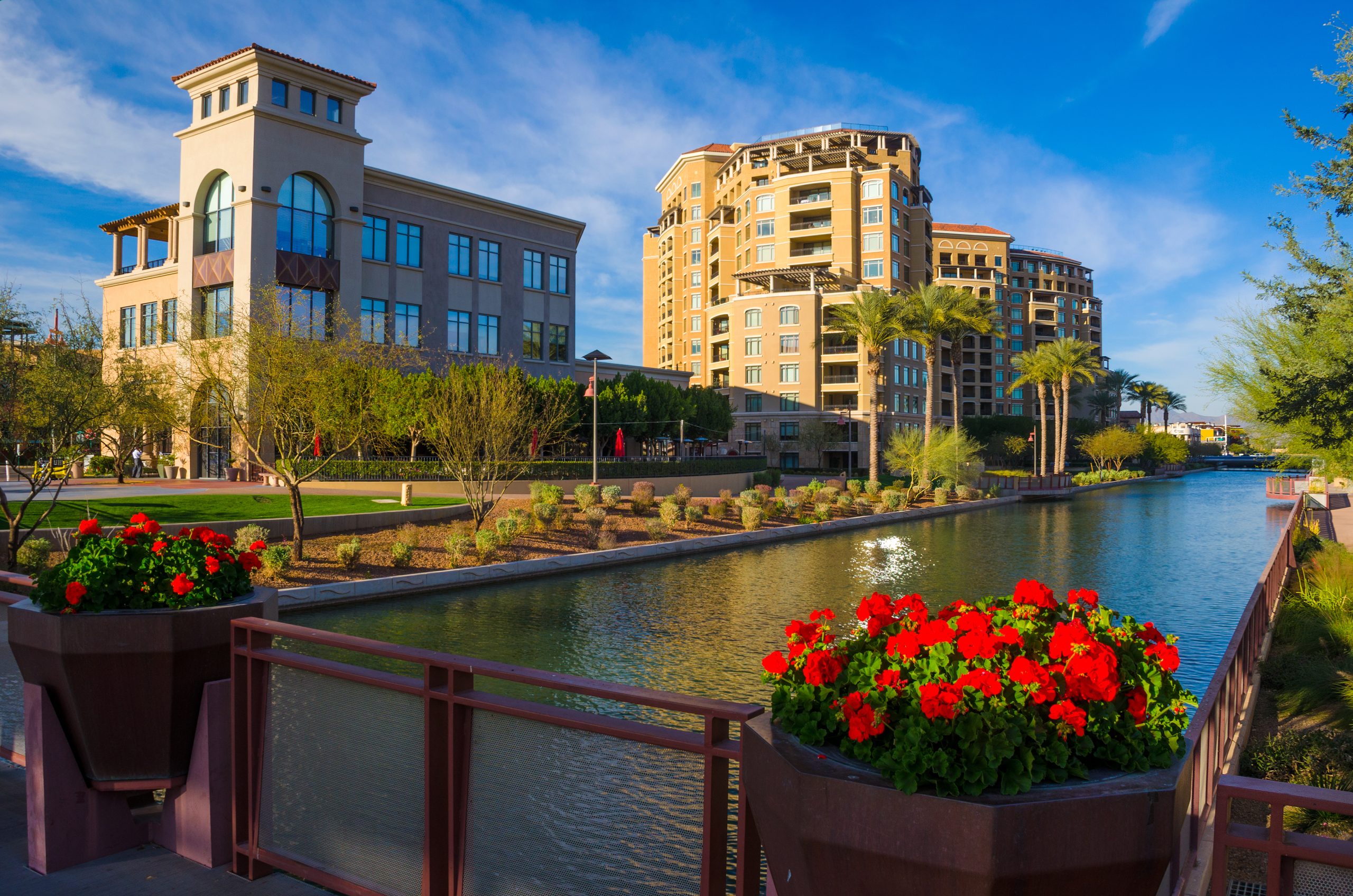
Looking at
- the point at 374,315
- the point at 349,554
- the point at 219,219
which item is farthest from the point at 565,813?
the point at 219,219

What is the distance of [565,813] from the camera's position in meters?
3.57

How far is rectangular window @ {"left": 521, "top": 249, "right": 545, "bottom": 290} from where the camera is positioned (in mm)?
50750

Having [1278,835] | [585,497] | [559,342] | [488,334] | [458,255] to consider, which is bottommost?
[585,497]

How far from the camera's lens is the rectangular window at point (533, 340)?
5072cm

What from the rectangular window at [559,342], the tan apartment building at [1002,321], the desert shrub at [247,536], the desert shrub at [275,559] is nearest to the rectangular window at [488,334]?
the rectangular window at [559,342]

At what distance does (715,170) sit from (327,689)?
345 ft

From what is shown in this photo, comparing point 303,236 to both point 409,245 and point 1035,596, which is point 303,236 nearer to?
point 409,245

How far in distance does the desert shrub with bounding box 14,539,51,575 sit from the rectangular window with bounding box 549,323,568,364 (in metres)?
36.6

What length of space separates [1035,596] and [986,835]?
1061mm

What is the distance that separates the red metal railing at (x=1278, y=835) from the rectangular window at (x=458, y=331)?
47.0m

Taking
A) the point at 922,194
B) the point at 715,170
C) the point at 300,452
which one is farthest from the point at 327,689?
the point at 715,170

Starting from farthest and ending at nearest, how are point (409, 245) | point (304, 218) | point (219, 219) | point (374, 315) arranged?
point (409, 245)
point (374, 315)
point (304, 218)
point (219, 219)

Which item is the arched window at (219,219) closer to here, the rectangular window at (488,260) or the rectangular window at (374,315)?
the rectangular window at (374,315)

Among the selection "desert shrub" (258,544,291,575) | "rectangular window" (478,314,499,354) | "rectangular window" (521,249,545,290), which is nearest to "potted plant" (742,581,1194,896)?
"desert shrub" (258,544,291,575)
